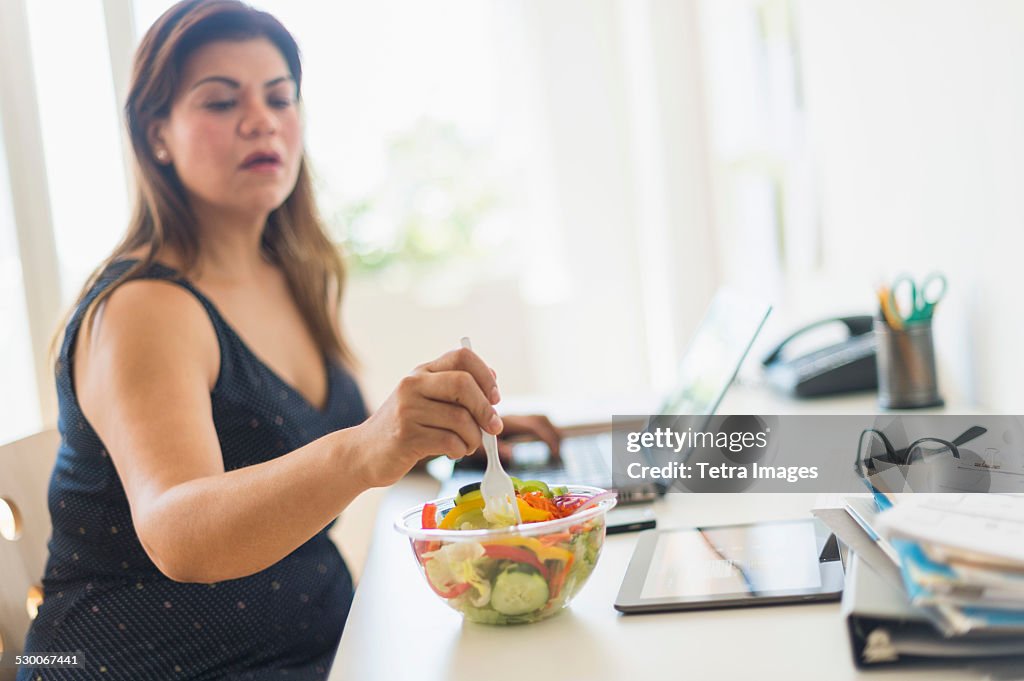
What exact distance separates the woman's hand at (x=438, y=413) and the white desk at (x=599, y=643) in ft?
0.45

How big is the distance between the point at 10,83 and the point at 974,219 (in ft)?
6.88

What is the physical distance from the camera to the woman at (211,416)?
2.78 feet

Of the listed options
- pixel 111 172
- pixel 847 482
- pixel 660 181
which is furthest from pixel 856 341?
pixel 111 172

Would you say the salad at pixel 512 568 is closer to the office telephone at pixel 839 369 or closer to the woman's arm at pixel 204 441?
the woman's arm at pixel 204 441

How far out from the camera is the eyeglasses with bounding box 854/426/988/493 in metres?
0.80

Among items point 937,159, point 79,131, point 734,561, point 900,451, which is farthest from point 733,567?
point 79,131

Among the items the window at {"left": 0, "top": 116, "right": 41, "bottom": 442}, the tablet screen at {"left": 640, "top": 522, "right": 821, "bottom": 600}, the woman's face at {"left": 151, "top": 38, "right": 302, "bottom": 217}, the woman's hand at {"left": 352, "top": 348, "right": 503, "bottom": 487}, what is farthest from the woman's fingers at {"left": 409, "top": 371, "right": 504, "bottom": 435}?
the window at {"left": 0, "top": 116, "right": 41, "bottom": 442}

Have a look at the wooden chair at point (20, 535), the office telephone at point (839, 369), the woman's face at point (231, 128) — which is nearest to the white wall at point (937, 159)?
the office telephone at point (839, 369)

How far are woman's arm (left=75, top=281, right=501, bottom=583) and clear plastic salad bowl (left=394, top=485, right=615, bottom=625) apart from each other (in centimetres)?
7

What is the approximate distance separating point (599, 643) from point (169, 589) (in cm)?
61

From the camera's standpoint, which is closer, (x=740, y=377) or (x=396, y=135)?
(x=740, y=377)

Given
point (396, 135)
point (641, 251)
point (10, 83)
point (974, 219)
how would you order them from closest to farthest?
1. point (974, 219)
2. point (10, 83)
3. point (641, 251)
4. point (396, 135)

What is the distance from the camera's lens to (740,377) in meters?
1.94

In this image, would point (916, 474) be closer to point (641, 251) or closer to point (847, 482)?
point (847, 482)
